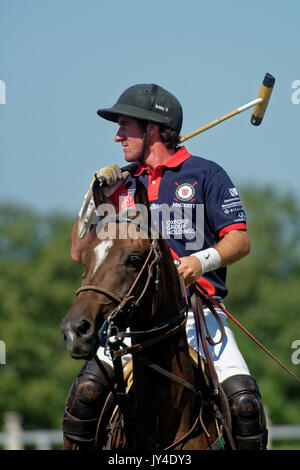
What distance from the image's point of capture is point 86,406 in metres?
5.24

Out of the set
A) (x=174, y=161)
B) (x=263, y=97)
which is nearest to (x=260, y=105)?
(x=263, y=97)

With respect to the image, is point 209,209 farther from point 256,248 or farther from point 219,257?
point 256,248

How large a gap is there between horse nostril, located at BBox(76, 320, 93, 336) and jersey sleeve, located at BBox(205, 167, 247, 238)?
1.78 m

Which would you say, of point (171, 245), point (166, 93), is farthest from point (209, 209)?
point (166, 93)

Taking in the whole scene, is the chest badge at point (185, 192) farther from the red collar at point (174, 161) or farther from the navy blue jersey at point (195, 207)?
the red collar at point (174, 161)

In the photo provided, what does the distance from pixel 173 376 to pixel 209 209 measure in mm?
1441

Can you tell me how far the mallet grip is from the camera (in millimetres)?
7051

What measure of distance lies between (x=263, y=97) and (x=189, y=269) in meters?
2.67

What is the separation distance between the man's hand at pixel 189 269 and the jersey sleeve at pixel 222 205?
0.62 metres

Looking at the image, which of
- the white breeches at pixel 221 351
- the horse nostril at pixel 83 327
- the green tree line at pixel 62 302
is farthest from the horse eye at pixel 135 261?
the green tree line at pixel 62 302

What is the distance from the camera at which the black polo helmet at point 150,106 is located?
231 inches

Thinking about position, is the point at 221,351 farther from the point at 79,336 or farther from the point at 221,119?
the point at 221,119

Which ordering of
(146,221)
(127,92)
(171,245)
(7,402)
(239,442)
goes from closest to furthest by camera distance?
(146,221), (239,442), (171,245), (127,92), (7,402)
